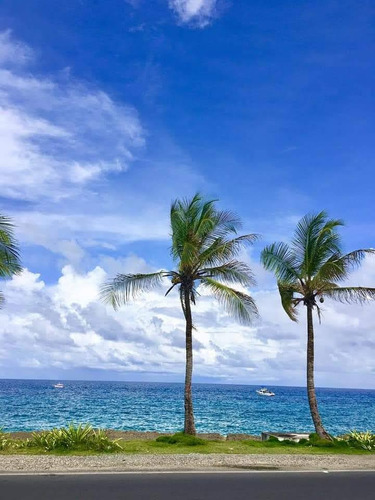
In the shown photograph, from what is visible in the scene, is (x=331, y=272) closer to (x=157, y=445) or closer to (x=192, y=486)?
(x=157, y=445)

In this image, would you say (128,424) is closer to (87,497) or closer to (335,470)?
(335,470)

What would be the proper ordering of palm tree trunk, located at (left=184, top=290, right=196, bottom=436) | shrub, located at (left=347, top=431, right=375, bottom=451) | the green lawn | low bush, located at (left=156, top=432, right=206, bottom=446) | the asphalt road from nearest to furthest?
the asphalt road, the green lawn, shrub, located at (left=347, top=431, right=375, bottom=451), low bush, located at (left=156, top=432, right=206, bottom=446), palm tree trunk, located at (left=184, top=290, right=196, bottom=436)

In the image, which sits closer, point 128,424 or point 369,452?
point 369,452

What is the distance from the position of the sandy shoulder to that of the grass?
141 centimetres

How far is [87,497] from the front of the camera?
385 inches

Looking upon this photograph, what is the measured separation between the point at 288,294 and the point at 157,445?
8095 mm

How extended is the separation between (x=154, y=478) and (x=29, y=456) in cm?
485

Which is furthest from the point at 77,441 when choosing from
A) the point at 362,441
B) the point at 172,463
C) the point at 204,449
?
the point at 362,441

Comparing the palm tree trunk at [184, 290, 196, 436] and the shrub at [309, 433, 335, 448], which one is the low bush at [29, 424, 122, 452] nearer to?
the palm tree trunk at [184, 290, 196, 436]

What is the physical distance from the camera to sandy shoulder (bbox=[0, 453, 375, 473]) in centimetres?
1311

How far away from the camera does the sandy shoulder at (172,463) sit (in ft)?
43.0

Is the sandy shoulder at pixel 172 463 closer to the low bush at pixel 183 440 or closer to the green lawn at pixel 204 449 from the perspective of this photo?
the green lawn at pixel 204 449

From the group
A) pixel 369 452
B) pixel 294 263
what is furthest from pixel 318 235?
pixel 369 452

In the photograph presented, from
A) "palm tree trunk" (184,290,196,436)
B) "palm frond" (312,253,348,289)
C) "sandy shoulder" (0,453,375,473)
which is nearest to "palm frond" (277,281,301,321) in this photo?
"palm frond" (312,253,348,289)
